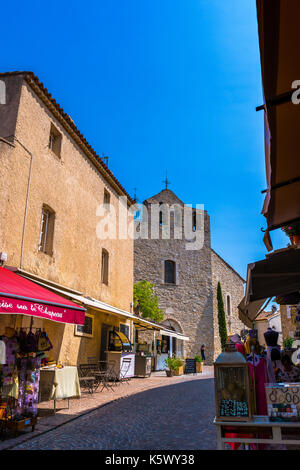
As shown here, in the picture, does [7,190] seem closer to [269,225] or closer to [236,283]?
[269,225]

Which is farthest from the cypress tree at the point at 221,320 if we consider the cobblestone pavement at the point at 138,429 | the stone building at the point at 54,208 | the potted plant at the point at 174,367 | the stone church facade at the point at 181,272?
the cobblestone pavement at the point at 138,429

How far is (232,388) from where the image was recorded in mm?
2840

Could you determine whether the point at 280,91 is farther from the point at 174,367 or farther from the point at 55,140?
the point at 174,367

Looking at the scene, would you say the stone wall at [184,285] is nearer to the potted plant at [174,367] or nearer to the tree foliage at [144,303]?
the tree foliage at [144,303]

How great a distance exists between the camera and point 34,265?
895 cm

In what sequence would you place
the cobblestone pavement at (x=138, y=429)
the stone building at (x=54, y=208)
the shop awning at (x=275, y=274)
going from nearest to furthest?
the shop awning at (x=275, y=274)
the cobblestone pavement at (x=138, y=429)
the stone building at (x=54, y=208)

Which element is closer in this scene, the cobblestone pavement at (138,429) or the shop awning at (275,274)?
the shop awning at (275,274)

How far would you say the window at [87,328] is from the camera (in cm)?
1084

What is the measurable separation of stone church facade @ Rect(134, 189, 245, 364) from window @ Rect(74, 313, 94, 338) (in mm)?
13748

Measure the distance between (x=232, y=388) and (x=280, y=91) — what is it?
7.28ft

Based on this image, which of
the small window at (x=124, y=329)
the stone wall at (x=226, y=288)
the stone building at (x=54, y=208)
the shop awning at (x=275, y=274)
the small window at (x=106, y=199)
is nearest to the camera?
the shop awning at (x=275, y=274)

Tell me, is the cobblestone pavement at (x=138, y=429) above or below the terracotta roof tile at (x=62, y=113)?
below

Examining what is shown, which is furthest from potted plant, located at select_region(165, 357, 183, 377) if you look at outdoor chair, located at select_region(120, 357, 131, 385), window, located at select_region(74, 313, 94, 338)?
window, located at select_region(74, 313, 94, 338)
